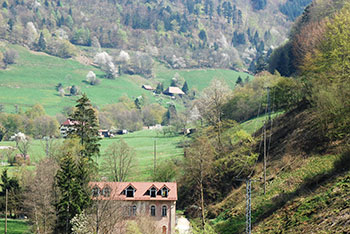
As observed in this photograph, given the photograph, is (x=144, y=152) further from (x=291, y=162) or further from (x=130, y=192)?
(x=291, y=162)

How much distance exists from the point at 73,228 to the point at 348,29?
34.6 m

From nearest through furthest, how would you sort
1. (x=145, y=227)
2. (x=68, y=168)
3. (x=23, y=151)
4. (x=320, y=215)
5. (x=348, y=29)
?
(x=320, y=215)
(x=145, y=227)
(x=68, y=168)
(x=348, y=29)
(x=23, y=151)

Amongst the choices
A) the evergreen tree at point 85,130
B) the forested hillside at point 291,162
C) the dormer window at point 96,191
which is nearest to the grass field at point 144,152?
the evergreen tree at point 85,130

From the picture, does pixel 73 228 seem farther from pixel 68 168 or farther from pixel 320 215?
pixel 320 215

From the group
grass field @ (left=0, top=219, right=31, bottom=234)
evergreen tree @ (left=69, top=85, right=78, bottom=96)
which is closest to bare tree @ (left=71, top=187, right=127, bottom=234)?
grass field @ (left=0, top=219, right=31, bottom=234)

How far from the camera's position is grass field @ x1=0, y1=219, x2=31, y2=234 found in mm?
52312

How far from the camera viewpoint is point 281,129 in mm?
59844

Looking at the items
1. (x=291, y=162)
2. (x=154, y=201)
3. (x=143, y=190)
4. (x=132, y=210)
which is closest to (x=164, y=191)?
(x=154, y=201)

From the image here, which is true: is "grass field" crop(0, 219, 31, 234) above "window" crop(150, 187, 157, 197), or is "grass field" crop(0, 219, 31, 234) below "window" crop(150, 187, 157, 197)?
below

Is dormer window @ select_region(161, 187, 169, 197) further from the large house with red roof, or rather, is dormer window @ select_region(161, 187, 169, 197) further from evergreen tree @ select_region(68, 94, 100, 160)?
evergreen tree @ select_region(68, 94, 100, 160)

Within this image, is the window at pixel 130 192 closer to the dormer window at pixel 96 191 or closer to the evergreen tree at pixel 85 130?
the dormer window at pixel 96 191

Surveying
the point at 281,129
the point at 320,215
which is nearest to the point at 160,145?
the point at 281,129

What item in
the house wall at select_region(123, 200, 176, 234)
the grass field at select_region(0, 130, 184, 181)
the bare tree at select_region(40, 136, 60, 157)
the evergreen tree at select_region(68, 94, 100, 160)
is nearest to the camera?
the house wall at select_region(123, 200, 176, 234)

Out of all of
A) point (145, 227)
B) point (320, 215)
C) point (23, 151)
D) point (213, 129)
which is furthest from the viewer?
point (23, 151)
